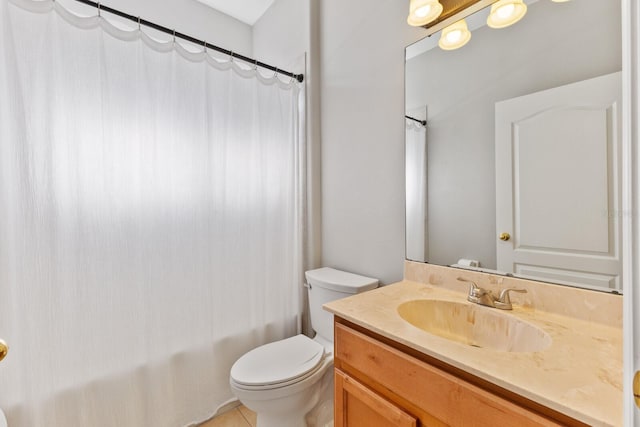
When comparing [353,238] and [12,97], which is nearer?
[12,97]

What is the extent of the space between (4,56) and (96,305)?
41.9 inches

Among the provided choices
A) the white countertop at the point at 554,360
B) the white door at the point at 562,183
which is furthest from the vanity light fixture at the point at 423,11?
the white countertop at the point at 554,360

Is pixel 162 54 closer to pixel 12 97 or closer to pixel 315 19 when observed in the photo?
pixel 12 97

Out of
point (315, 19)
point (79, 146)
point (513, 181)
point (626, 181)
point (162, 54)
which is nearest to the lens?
point (626, 181)

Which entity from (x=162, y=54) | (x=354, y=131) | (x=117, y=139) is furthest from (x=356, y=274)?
(x=162, y=54)

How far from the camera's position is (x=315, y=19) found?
1.88 m

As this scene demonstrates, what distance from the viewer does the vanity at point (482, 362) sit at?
56 cm

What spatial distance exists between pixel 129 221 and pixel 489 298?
1.59m

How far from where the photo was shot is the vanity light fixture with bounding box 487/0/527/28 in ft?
3.33

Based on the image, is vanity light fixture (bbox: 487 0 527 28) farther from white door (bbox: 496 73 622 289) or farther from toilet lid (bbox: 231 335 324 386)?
toilet lid (bbox: 231 335 324 386)

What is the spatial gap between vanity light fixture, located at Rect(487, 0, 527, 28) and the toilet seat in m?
1.63

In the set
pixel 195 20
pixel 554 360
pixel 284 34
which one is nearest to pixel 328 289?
pixel 554 360

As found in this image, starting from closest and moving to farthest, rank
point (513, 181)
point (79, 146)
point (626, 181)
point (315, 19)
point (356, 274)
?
point (626, 181) < point (513, 181) < point (79, 146) < point (356, 274) < point (315, 19)

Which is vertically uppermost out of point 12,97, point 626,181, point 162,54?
point 162,54
